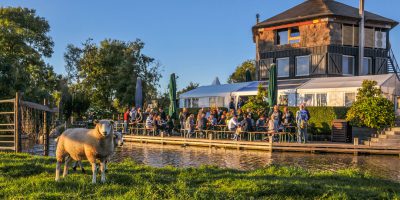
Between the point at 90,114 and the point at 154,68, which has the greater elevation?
the point at 154,68

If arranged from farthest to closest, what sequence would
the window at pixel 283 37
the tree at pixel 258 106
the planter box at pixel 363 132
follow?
1. the window at pixel 283 37
2. the tree at pixel 258 106
3. the planter box at pixel 363 132

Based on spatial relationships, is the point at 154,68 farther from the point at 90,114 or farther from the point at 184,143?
the point at 184,143

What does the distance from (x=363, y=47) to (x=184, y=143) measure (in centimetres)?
2321

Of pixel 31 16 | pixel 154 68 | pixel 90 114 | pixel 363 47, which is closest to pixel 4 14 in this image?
pixel 31 16

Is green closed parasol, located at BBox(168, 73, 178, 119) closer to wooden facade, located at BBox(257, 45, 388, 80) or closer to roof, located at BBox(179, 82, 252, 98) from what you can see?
roof, located at BBox(179, 82, 252, 98)

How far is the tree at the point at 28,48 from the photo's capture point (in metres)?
34.6

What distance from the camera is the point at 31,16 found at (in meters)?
43.7

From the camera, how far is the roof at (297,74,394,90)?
32.9m

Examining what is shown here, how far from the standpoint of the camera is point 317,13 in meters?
40.8

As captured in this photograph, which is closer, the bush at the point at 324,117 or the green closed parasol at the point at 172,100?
the bush at the point at 324,117

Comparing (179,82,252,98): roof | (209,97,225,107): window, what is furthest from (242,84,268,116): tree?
(209,97,225,107): window

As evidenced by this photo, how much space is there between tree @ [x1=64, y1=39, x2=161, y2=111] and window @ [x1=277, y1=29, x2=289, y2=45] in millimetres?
16742

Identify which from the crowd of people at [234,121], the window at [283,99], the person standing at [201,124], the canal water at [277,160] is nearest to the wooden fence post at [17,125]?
the canal water at [277,160]

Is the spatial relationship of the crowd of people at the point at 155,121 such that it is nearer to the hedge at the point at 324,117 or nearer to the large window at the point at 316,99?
the hedge at the point at 324,117
